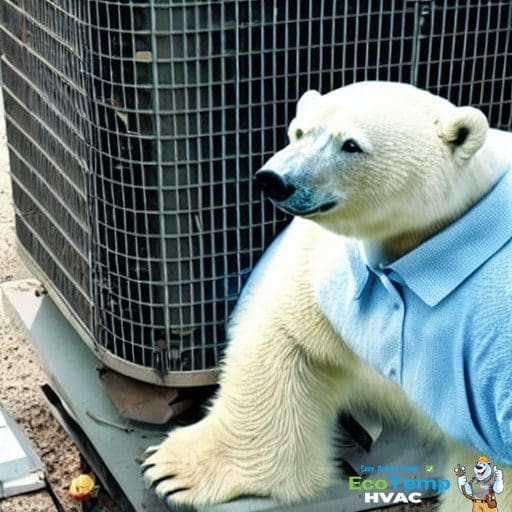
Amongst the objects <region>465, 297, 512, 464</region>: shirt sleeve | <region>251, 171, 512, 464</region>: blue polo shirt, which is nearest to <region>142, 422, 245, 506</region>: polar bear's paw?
<region>251, 171, 512, 464</region>: blue polo shirt

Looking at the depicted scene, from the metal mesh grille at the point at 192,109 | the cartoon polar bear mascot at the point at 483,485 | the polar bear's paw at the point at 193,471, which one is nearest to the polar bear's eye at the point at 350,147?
the metal mesh grille at the point at 192,109

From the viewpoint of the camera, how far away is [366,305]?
166cm

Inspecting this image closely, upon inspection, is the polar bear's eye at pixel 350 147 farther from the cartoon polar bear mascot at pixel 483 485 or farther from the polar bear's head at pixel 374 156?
the cartoon polar bear mascot at pixel 483 485

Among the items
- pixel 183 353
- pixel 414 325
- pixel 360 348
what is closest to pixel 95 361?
pixel 183 353

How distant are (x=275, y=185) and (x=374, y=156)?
0.14 metres

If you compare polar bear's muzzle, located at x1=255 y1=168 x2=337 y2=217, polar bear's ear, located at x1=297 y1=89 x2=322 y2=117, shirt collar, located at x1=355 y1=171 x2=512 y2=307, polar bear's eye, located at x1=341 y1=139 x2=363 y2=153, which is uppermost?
polar bear's ear, located at x1=297 y1=89 x2=322 y2=117

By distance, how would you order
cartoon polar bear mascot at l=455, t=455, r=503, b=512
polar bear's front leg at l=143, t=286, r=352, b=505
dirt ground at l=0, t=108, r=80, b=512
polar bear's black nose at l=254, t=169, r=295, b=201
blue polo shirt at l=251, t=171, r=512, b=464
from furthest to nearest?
dirt ground at l=0, t=108, r=80, b=512, polar bear's front leg at l=143, t=286, r=352, b=505, cartoon polar bear mascot at l=455, t=455, r=503, b=512, blue polo shirt at l=251, t=171, r=512, b=464, polar bear's black nose at l=254, t=169, r=295, b=201

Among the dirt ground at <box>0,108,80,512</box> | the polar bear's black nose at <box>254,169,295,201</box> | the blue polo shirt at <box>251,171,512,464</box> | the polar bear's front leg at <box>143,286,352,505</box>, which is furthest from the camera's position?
the dirt ground at <box>0,108,80,512</box>

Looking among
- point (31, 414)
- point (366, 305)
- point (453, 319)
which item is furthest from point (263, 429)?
point (31, 414)

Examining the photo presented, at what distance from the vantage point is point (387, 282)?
5.22 ft

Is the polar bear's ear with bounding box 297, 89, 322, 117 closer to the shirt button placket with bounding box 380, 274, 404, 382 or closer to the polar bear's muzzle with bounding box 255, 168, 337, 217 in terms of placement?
the polar bear's muzzle with bounding box 255, 168, 337, 217

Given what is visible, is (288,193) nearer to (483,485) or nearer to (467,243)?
(467,243)

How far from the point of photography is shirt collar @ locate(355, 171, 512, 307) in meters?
1.50

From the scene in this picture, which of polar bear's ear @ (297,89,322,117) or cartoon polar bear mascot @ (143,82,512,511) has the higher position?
polar bear's ear @ (297,89,322,117)
